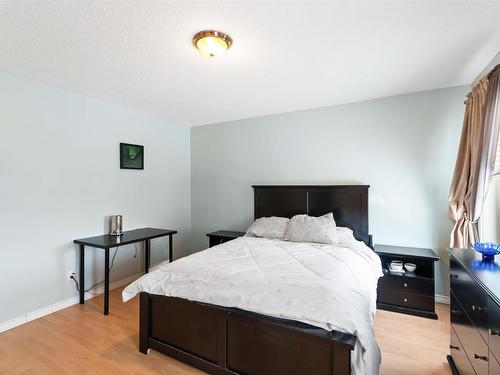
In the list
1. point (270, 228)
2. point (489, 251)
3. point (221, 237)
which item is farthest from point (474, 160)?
point (221, 237)

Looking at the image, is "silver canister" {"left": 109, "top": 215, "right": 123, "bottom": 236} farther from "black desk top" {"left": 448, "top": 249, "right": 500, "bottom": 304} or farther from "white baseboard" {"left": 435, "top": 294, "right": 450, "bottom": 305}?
"white baseboard" {"left": 435, "top": 294, "right": 450, "bottom": 305}

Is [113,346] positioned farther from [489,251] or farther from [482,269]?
[489,251]

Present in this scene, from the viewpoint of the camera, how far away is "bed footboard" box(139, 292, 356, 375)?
1444 millimetres

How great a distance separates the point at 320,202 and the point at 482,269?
2.05 m

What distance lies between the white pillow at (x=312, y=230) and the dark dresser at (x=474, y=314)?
116 cm

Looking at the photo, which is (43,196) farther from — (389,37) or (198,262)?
(389,37)

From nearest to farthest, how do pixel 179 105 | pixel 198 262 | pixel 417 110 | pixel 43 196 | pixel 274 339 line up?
1. pixel 274 339
2. pixel 198 262
3. pixel 43 196
4. pixel 417 110
5. pixel 179 105

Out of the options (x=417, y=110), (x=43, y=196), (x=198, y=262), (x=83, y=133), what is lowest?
(x=198, y=262)

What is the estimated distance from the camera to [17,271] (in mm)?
2514

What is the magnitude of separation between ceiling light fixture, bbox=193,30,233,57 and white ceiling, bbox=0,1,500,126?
0.16ft

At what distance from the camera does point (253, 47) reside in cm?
202

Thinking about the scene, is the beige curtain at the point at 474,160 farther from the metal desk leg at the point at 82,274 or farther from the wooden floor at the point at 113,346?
the metal desk leg at the point at 82,274

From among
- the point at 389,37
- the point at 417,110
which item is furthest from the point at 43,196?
the point at 417,110

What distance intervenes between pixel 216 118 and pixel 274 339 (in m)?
3.32
